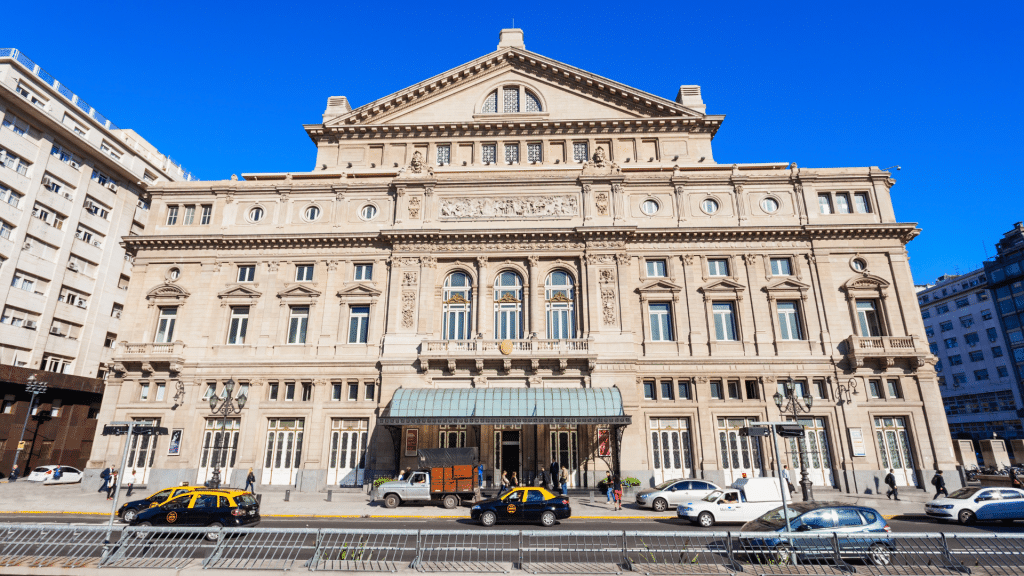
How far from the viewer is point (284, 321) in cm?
3566

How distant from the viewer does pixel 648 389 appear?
1326 inches

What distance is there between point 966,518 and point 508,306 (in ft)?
80.4

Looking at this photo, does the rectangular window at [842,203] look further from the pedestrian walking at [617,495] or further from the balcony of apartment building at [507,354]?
the pedestrian walking at [617,495]

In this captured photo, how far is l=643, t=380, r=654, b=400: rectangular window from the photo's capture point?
33.5 metres

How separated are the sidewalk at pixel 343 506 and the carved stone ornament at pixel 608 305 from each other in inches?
415

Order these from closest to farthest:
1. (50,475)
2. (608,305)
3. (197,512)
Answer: (197,512) → (608,305) → (50,475)

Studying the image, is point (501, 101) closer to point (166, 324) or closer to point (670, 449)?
point (670, 449)

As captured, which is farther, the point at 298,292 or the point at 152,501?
the point at 298,292

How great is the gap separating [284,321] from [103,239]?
30.1 meters

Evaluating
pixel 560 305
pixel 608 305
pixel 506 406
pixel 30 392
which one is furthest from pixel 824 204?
pixel 30 392

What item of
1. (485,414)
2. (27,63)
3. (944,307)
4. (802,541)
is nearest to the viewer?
(802,541)

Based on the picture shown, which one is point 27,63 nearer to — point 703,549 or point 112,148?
point 112,148

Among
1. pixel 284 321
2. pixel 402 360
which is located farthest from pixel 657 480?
pixel 284 321

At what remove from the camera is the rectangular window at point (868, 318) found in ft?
113
